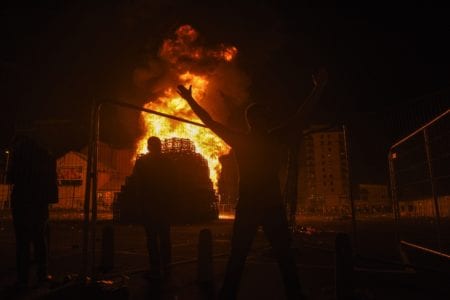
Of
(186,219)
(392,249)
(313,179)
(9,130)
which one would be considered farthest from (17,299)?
(313,179)

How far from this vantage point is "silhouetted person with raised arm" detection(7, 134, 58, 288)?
5258 millimetres

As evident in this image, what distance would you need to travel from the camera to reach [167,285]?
524 cm

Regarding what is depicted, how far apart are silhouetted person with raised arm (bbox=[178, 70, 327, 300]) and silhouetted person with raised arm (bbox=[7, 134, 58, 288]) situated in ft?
10.1

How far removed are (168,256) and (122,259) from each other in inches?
70.4

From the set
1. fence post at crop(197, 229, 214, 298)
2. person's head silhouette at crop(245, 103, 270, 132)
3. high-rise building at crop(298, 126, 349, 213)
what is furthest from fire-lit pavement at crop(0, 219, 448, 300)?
high-rise building at crop(298, 126, 349, 213)

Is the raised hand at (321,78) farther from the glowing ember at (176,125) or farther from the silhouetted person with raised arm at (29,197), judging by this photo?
the glowing ember at (176,125)

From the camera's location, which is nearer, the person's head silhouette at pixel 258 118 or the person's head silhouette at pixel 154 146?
the person's head silhouette at pixel 258 118

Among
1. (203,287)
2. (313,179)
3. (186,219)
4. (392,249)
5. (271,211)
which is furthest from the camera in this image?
(313,179)

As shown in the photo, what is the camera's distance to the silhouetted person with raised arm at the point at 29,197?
17.3ft

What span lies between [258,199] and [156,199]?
2.87m

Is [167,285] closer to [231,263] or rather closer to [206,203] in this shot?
[231,263]

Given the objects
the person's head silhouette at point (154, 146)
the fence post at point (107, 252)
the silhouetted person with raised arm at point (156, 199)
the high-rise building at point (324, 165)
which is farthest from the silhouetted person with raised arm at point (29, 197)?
the high-rise building at point (324, 165)

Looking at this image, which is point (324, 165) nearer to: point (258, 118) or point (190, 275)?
point (190, 275)

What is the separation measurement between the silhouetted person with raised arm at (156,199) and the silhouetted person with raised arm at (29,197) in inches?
54.8
